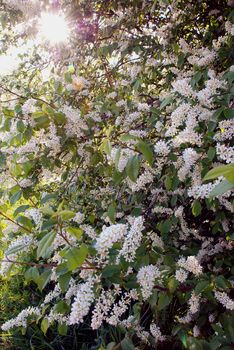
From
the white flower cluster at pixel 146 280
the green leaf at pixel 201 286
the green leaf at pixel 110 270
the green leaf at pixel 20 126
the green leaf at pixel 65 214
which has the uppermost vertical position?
the green leaf at pixel 20 126

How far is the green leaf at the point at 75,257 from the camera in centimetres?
110

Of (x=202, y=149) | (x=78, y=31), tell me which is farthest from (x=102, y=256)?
(x=78, y=31)

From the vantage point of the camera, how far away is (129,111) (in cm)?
234

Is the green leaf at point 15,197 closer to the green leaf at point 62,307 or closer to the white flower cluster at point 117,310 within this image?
the green leaf at point 62,307

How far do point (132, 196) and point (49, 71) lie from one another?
5.08ft

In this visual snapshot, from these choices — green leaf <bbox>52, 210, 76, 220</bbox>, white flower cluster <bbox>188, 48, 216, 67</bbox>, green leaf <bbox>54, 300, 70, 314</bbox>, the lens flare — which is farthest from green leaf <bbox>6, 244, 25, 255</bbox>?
the lens flare

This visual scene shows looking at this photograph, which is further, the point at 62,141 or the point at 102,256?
the point at 62,141

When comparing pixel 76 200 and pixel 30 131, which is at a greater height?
pixel 30 131

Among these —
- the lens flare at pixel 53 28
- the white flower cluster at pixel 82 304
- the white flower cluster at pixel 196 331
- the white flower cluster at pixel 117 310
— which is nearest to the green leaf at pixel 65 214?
the white flower cluster at pixel 82 304

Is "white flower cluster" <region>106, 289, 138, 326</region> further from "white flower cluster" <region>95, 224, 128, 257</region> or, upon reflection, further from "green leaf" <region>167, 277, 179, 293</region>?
"white flower cluster" <region>95, 224, 128, 257</region>

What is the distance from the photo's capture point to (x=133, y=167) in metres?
1.46

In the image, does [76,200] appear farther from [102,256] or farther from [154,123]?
[102,256]

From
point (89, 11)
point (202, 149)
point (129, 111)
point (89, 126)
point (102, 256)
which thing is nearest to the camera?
point (102, 256)

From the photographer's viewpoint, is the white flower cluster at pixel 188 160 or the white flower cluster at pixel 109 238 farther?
the white flower cluster at pixel 188 160
